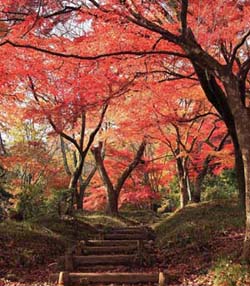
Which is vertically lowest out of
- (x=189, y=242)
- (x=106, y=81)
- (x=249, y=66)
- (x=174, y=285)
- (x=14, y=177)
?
(x=174, y=285)

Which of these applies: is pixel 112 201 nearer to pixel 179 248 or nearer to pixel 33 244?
pixel 33 244

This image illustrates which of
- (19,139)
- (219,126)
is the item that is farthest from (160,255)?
(19,139)

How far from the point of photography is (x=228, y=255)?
801cm

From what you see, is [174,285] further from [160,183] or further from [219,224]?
[160,183]

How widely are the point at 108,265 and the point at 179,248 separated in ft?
7.21

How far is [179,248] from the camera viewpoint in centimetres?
1044

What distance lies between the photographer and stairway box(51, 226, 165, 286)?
7496 mm

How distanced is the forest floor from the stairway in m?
0.43

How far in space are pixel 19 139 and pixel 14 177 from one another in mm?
4840

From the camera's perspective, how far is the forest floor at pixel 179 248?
24.4 ft

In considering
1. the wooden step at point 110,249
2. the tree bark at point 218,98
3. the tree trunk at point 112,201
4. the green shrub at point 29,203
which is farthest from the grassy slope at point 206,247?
the tree trunk at point 112,201

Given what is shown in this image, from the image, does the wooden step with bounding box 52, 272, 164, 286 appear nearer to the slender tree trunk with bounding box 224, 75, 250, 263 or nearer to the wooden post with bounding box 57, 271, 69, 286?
the wooden post with bounding box 57, 271, 69, 286

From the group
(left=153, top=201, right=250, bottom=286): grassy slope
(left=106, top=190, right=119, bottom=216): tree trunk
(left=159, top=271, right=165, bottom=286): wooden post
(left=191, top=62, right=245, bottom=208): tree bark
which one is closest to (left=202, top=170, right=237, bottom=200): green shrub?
(left=106, top=190, right=119, bottom=216): tree trunk

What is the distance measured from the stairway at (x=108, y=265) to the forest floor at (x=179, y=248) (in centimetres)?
43
